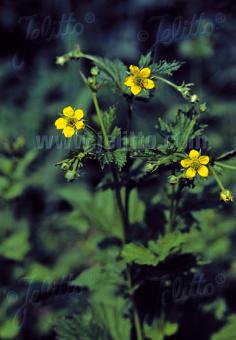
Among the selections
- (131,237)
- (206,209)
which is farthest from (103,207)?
(206,209)

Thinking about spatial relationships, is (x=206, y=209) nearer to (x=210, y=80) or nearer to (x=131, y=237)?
(x=131, y=237)

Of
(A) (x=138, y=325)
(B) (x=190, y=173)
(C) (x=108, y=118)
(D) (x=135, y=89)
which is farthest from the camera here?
(A) (x=138, y=325)

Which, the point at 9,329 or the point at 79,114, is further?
the point at 9,329

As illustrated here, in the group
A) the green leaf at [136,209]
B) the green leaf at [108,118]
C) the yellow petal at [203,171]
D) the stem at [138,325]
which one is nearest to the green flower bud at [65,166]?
the green leaf at [108,118]

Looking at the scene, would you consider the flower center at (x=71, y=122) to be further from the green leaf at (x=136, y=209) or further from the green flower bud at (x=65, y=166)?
the green leaf at (x=136, y=209)

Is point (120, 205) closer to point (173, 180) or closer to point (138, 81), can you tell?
point (173, 180)

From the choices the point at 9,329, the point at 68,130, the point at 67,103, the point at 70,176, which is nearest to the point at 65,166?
the point at 70,176
